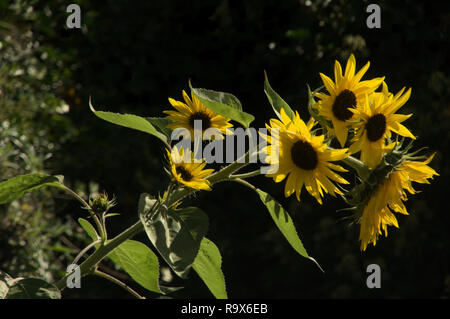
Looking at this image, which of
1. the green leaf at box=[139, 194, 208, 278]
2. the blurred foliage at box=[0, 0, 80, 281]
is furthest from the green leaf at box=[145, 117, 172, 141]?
the blurred foliage at box=[0, 0, 80, 281]

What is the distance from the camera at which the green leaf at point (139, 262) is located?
79 centimetres

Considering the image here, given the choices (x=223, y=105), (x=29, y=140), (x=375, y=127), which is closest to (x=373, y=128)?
(x=375, y=127)

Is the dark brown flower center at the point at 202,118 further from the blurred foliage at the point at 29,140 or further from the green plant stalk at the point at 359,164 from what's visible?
the blurred foliage at the point at 29,140

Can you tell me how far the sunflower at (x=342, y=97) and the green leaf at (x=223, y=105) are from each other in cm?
12

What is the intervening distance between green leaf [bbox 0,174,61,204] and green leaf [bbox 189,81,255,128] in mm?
236

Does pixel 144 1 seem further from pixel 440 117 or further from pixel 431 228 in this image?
pixel 431 228

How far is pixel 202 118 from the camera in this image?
883 mm

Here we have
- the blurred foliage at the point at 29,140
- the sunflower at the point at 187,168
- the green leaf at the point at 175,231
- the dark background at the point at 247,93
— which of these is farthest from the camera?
the dark background at the point at 247,93

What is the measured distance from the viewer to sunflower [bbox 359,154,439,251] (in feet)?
2.52

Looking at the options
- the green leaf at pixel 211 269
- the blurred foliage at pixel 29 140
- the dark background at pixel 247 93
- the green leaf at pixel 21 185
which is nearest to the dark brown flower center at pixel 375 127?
the green leaf at pixel 211 269

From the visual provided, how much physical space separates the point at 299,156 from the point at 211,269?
20 cm

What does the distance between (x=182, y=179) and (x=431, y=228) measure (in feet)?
5.87

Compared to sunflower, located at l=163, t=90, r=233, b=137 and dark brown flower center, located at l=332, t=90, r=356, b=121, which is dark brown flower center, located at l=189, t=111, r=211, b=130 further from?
dark brown flower center, located at l=332, t=90, r=356, b=121

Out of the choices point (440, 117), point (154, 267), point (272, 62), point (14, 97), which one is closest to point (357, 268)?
point (440, 117)
